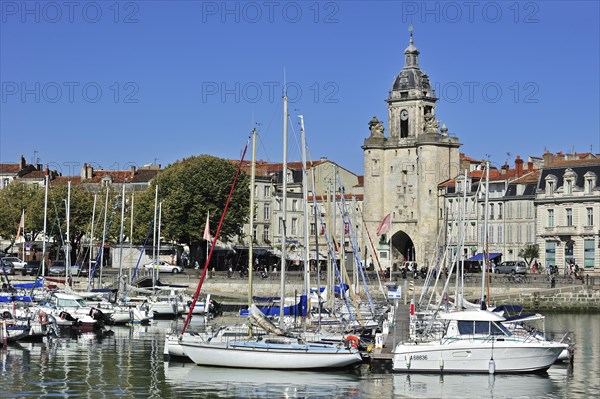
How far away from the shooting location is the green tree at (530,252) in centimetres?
9394

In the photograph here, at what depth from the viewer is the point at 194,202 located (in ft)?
321

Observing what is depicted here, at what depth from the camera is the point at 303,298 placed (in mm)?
50844

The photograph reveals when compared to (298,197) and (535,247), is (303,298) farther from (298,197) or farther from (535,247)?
(298,197)

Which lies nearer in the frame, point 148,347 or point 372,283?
point 148,347

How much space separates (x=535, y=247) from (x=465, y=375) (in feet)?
175

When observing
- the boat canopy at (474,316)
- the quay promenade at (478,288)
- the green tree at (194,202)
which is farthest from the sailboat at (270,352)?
the green tree at (194,202)

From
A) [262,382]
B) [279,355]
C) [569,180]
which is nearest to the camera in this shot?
[262,382]

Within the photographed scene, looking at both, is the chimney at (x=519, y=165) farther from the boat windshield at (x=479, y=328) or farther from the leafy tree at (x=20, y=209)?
the boat windshield at (x=479, y=328)

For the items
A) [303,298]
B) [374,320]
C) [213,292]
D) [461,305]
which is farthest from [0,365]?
[213,292]

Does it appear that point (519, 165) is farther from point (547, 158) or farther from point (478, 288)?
point (478, 288)

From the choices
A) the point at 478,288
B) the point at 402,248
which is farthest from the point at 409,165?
the point at 478,288

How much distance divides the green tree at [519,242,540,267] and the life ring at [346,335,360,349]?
168ft

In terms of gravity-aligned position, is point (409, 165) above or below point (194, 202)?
above

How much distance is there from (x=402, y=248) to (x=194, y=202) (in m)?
19.2
